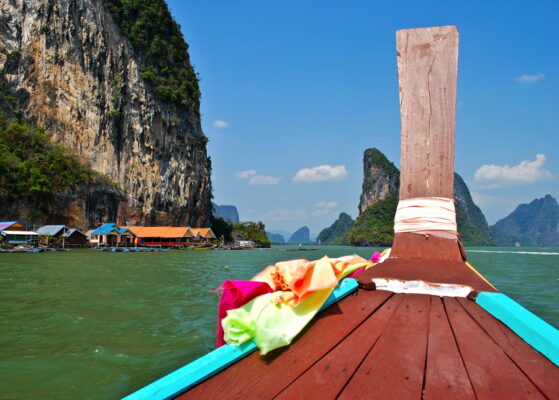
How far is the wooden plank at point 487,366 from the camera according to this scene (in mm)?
953

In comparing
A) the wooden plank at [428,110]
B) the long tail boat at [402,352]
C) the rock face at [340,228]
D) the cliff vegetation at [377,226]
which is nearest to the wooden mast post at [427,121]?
the wooden plank at [428,110]

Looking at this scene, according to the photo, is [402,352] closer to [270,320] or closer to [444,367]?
[444,367]

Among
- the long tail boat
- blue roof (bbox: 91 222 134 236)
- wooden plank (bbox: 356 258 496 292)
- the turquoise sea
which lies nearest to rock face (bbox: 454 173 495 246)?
blue roof (bbox: 91 222 134 236)

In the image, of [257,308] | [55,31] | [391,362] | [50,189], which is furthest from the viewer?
[55,31]

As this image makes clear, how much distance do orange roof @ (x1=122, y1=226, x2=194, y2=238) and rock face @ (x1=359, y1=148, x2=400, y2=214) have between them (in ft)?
315

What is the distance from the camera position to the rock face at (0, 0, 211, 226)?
3769cm

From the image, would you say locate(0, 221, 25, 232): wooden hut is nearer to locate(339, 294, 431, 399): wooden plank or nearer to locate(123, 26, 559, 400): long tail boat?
locate(123, 26, 559, 400): long tail boat

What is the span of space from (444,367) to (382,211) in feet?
397

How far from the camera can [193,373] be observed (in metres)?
1.14

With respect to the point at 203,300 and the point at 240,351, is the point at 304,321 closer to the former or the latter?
the point at 240,351

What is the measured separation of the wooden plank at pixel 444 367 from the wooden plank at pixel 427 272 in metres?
0.22

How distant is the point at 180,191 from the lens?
49.0m

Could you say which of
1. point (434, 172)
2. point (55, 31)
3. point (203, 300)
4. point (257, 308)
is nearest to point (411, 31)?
point (434, 172)

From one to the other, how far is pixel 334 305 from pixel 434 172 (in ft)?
3.47
